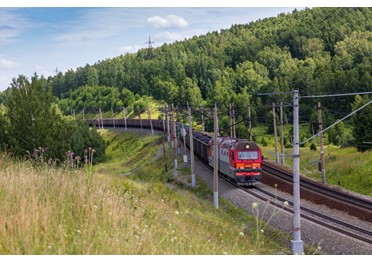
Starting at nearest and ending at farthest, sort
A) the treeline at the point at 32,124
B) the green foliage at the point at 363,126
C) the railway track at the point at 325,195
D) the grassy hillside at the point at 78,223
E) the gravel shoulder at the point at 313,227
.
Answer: the grassy hillside at the point at 78,223 < the gravel shoulder at the point at 313,227 < the railway track at the point at 325,195 < the treeline at the point at 32,124 < the green foliage at the point at 363,126

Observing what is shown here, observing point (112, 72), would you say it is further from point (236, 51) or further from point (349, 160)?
point (349, 160)

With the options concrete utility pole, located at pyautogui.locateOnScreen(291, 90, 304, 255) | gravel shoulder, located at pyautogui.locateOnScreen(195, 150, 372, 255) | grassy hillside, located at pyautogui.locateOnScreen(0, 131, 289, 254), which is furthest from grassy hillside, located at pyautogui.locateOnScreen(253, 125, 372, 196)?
grassy hillside, located at pyautogui.locateOnScreen(0, 131, 289, 254)

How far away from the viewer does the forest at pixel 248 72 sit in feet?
308

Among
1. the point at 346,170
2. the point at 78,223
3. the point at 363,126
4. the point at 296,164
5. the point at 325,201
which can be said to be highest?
the point at 78,223

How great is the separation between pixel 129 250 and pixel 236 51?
142 metres

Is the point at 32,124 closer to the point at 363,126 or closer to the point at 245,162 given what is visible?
the point at 245,162

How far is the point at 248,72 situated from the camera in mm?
115562

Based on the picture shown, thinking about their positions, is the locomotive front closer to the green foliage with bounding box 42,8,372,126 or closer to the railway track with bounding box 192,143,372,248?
the railway track with bounding box 192,143,372,248

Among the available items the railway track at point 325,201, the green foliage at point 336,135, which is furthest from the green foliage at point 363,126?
the railway track at point 325,201

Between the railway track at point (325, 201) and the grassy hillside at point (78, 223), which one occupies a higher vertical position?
the grassy hillside at point (78, 223)

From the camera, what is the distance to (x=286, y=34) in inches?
5645

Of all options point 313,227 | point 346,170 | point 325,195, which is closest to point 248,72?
point 346,170

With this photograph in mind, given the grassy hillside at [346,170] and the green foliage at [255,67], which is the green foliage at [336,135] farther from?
the green foliage at [255,67]

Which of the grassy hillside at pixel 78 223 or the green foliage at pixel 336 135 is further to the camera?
the green foliage at pixel 336 135
